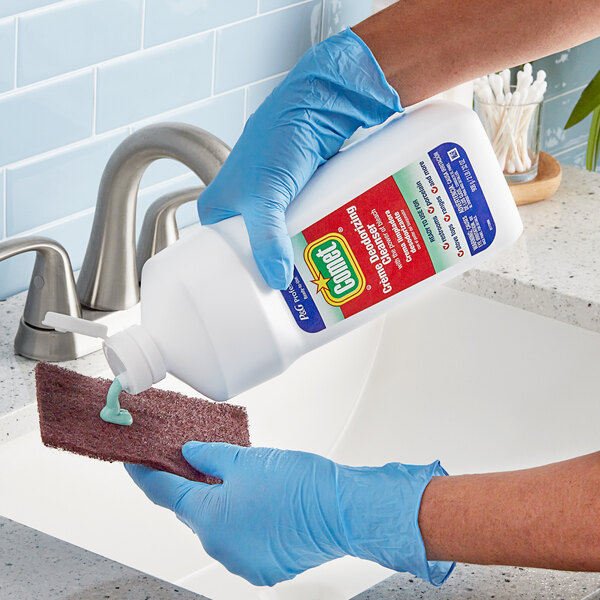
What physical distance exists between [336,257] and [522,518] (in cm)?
24

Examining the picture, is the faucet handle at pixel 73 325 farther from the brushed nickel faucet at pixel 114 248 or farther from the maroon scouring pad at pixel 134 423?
the brushed nickel faucet at pixel 114 248

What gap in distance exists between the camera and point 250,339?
2.47 ft

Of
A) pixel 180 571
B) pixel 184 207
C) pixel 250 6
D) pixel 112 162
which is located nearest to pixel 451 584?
pixel 180 571

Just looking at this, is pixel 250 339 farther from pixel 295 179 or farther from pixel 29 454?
pixel 29 454

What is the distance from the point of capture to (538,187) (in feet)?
4.54

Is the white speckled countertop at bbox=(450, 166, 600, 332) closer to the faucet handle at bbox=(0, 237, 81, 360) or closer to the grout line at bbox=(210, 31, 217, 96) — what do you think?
the grout line at bbox=(210, 31, 217, 96)

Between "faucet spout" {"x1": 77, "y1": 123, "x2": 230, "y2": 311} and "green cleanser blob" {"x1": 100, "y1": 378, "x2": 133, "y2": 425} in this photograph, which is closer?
"green cleanser blob" {"x1": 100, "y1": 378, "x2": 133, "y2": 425}

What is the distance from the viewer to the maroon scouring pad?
75 centimetres

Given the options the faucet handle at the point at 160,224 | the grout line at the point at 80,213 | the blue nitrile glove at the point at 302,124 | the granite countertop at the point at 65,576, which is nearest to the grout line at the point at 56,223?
the grout line at the point at 80,213

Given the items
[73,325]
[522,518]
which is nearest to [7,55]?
[73,325]

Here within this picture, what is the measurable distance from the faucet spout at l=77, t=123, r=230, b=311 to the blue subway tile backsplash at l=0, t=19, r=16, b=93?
143 mm

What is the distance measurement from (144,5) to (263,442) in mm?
514

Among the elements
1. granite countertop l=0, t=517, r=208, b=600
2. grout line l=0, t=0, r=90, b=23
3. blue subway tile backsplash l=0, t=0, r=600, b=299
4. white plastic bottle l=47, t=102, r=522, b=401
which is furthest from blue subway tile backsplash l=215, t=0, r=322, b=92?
granite countertop l=0, t=517, r=208, b=600

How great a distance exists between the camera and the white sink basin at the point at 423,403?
41.4 inches
